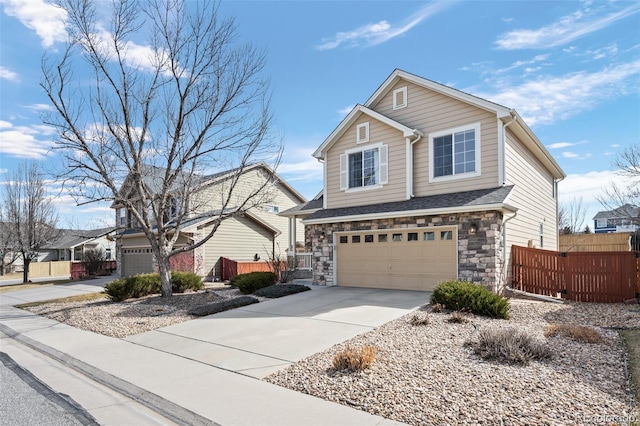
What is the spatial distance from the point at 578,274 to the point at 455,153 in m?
5.01

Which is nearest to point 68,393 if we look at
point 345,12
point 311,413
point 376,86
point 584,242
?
point 311,413

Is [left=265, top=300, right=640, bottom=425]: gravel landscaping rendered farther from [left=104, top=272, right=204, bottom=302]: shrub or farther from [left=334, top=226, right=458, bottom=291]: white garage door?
[left=104, top=272, right=204, bottom=302]: shrub

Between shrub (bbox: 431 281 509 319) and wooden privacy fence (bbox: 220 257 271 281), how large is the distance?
535 inches

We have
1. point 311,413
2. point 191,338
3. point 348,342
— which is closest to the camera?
point 311,413

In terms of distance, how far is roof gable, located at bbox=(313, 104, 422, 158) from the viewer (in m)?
13.8

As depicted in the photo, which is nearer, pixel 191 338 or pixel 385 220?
pixel 191 338

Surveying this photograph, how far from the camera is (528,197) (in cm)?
1464

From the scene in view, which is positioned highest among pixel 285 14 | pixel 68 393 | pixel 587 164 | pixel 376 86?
pixel 285 14

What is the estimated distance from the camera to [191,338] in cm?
849

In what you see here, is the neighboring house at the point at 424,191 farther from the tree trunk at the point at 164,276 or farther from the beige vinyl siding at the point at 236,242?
the beige vinyl siding at the point at 236,242

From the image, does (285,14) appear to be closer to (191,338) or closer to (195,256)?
(191,338)

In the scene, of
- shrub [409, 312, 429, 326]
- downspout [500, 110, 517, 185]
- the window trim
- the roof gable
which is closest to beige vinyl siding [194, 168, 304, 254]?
the roof gable

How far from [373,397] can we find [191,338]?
5005 millimetres

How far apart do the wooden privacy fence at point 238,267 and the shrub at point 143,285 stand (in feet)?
19.1
